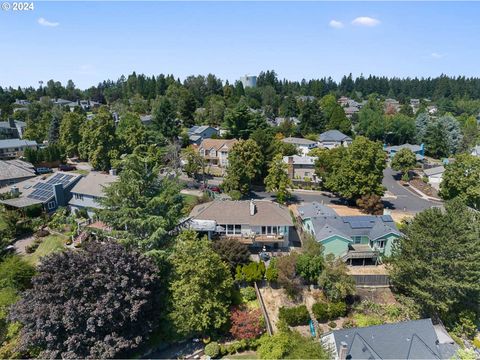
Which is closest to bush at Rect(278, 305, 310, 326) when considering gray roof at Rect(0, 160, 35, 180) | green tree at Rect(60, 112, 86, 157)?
gray roof at Rect(0, 160, 35, 180)

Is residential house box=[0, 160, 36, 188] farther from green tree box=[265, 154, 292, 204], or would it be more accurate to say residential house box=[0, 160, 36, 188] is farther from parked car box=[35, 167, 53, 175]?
green tree box=[265, 154, 292, 204]

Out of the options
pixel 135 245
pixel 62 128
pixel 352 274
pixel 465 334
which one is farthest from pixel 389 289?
pixel 62 128

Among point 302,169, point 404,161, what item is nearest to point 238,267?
point 302,169

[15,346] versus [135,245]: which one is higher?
[135,245]

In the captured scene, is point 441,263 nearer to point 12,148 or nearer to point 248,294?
point 248,294

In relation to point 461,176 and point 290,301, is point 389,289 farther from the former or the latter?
point 461,176
